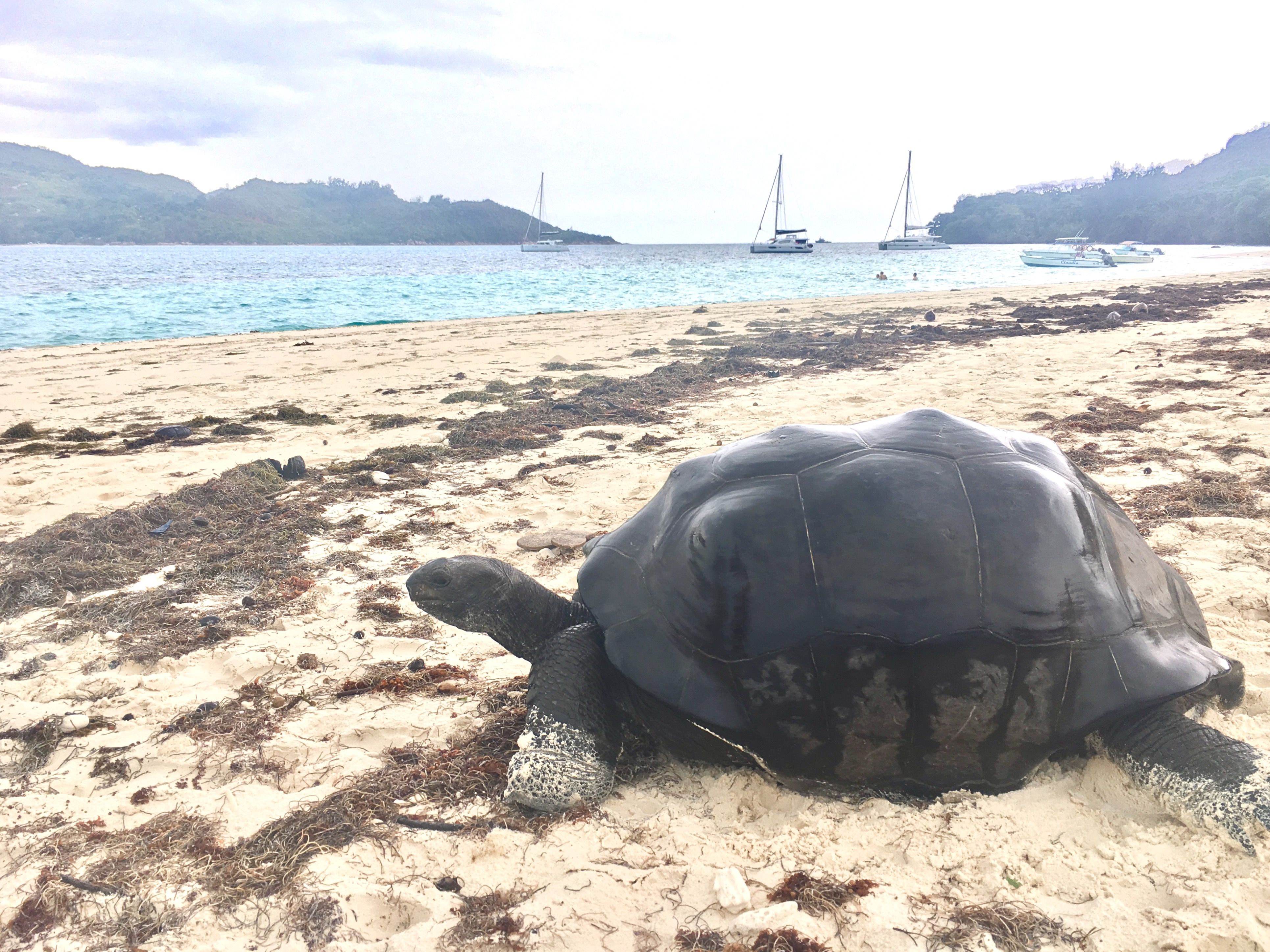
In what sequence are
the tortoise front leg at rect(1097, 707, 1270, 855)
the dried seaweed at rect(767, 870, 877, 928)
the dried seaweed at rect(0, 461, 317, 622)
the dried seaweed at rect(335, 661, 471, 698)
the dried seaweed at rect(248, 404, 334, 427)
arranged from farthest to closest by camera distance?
the dried seaweed at rect(248, 404, 334, 427), the dried seaweed at rect(0, 461, 317, 622), the dried seaweed at rect(335, 661, 471, 698), the tortoise front leg at rect(1097, 707, 1270, 855), the dried seaweed at rect(767, 870, 877, 928)

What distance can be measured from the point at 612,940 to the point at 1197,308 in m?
17.6

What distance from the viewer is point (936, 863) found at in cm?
212

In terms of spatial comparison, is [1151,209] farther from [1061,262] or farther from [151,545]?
[151,545]

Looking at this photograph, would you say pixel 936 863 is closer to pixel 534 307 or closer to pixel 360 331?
pixel 360 331

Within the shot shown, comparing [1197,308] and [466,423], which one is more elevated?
[1197,308]

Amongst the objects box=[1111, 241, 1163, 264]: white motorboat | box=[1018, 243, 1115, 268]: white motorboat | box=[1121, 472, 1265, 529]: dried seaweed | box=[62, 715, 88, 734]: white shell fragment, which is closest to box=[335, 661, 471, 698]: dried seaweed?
box=[62, 715, 88, 734]: white shell fragment

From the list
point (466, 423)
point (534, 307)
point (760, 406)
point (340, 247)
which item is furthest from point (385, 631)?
point (340, 247)

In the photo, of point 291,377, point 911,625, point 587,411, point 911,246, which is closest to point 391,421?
point 587,411

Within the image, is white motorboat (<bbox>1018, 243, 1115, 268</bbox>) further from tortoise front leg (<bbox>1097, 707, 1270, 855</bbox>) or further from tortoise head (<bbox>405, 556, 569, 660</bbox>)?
tortoise head (<bbox>405, 556, 569, 660</bbox>)

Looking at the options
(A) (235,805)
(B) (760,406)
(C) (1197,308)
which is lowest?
(A) (235,805)

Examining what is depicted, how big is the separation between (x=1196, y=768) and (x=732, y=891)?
1.53 meters

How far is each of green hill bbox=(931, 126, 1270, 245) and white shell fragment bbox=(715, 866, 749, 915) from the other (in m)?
115

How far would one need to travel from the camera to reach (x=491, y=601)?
2.98 meters

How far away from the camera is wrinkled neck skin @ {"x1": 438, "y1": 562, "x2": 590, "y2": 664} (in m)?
2.99
